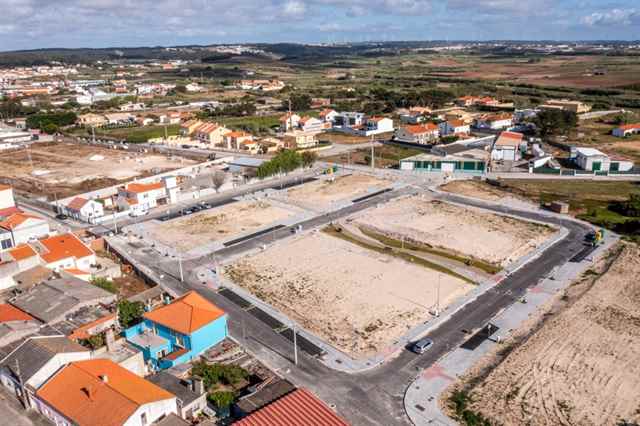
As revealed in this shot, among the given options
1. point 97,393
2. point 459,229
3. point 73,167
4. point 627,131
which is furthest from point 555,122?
point 97,393

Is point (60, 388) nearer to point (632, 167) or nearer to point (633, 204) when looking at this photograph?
point (633, 204)

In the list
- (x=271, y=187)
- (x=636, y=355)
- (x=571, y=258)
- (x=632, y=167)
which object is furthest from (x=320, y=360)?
(x=632, y=167)

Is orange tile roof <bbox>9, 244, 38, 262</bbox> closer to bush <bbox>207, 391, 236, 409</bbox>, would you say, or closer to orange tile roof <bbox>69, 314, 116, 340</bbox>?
orange tile roof <bbox>69, 314, 116, 340</bbox>

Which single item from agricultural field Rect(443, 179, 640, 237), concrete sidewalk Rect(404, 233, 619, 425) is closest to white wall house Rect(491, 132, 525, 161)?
agricultural field Rect(443, 179, 640, 237)

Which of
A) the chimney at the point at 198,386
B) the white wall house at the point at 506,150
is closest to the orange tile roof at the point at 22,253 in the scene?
the chimney at the point at 198,386

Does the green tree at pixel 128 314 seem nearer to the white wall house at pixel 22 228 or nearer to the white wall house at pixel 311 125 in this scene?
the white wall house at pixel 22 228

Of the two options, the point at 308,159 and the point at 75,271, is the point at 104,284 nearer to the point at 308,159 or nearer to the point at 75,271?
the point at 75,271
